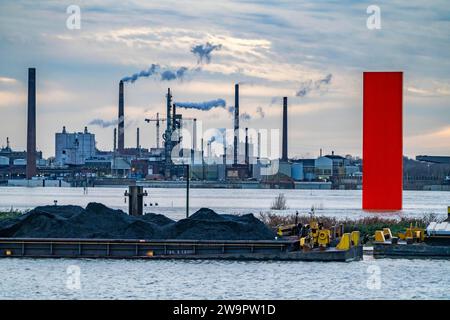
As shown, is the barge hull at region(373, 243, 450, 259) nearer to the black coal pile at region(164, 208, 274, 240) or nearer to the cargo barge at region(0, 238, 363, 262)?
the cargo barge at region(0, 238, 363, 262)

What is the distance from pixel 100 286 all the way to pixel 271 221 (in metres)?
26.2

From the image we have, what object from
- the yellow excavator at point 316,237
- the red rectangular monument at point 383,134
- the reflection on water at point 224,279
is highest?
the red rectangular monument at point 383,134

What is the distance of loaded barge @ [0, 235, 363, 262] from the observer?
47469 mm

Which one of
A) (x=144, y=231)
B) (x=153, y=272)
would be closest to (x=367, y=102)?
(x=144, y=231)

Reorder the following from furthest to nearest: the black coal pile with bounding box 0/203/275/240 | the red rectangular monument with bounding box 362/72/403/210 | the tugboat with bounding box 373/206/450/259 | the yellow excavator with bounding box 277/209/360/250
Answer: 1. the red rectangular monument with bounding box 362/72/403/210
2. the tugboat with bounding box 373/206/450/259
3. the black coal pile with bounding box 0/203/275/240
4. the yellow excavator with bounding box 277/209/360/250

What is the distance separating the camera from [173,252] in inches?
1901

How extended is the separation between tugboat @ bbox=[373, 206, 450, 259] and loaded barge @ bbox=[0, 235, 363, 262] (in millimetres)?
1459

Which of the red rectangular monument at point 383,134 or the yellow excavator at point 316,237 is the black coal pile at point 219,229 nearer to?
the yellow excavator at point 316,237

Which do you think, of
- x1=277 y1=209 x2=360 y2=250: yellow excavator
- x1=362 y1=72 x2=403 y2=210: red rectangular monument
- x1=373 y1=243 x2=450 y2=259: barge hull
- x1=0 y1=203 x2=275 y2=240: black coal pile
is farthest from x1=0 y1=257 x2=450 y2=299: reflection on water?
x1=362 y1=72 x2=403 y2=210: red rectangular monument

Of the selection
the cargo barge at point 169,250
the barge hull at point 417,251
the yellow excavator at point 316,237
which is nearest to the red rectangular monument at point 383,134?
the yellow excavator at point 316,237

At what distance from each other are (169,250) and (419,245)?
33.5 feet

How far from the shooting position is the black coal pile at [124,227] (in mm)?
49406

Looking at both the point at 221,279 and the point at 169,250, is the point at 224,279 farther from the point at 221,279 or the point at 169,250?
the point at 169,250

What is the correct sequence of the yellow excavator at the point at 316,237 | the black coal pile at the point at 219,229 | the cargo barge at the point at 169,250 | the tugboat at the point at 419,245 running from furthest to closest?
the tugboat at the point at 419,245
the black coal pile at the point at 219,229
the yellow excavator at the point at 316,237
the cargo barge at the point at 169,250
